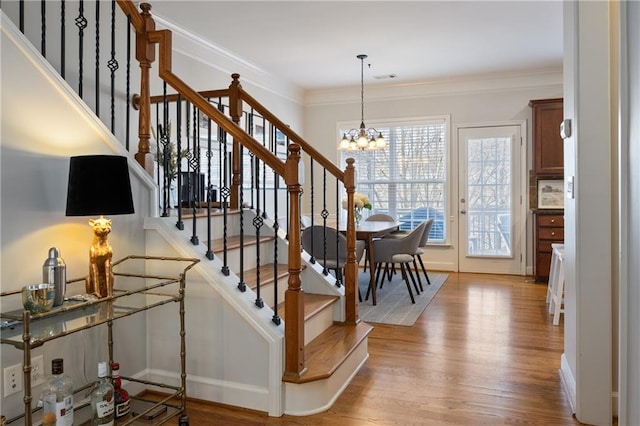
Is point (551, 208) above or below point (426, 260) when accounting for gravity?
above

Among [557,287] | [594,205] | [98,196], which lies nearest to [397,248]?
[557,287]

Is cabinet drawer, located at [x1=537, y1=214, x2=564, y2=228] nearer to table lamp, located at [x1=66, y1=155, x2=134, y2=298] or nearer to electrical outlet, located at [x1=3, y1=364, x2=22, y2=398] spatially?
table lamp, located at [x1=66, y1=155, x2=134, y2=298]

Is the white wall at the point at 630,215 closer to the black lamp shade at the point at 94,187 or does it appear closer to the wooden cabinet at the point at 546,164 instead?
the black lamp shade at the point at 94,187

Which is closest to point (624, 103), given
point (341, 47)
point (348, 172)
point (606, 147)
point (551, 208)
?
point (606, 147)

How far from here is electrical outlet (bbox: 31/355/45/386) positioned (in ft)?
6.86

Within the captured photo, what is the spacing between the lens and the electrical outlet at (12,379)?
199cm

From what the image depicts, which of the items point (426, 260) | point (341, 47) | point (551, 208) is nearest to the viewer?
point (341, 47)

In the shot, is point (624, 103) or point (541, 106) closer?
point (624, 103)

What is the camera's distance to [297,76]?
6535 millimetres

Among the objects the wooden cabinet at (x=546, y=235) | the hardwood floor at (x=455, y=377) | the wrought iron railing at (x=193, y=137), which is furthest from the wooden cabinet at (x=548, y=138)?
the wrought iron railing at (x=193, y=137)

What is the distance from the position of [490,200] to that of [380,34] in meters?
3.07

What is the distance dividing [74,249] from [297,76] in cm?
480

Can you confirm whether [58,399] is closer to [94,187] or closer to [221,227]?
[94,187]

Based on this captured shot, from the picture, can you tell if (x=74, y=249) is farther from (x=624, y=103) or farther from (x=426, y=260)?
(x=426, y=260)
